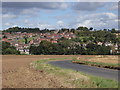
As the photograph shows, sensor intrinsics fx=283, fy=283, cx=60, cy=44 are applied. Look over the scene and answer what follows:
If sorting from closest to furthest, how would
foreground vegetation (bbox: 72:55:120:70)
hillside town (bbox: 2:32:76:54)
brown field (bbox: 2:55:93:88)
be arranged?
brown field (bbox: 2:55:93:88), foreground vegetation (bbox: 72:55:120:70), hillside town (bbox: 2:32:76:54)

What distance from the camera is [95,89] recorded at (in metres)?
14.9

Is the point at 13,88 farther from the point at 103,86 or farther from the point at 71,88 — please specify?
the point at 103,86

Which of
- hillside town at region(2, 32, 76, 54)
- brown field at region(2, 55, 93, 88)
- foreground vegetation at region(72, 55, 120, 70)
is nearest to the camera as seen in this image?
brown field at region(2, 55, 93, 88)

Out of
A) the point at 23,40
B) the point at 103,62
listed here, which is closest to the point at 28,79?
the point at 103,62

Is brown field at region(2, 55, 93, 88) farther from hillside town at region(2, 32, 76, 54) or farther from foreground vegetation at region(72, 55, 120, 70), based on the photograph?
hillside town at region(2, 32, 76, 54)

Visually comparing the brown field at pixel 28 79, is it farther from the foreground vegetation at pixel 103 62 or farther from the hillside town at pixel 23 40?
the hillside town at pixel 23 40

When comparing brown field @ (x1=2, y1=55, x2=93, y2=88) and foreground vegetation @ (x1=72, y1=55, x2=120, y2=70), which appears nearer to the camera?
brown field @ (x1=2, y1=55, x2=93, y2=88)

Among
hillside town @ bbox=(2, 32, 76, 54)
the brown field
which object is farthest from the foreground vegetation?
hillside town @ bbox=(2, 32, 76, 54)

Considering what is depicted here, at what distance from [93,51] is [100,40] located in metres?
37.8

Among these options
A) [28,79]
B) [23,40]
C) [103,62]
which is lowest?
[23,40]

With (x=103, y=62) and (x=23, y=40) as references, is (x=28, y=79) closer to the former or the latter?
(x=103, y=62)

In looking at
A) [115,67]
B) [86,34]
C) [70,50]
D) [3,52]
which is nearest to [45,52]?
[70,50]

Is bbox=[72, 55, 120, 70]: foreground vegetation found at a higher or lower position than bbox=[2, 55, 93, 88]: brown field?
lower

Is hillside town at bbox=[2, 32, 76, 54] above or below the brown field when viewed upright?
below
